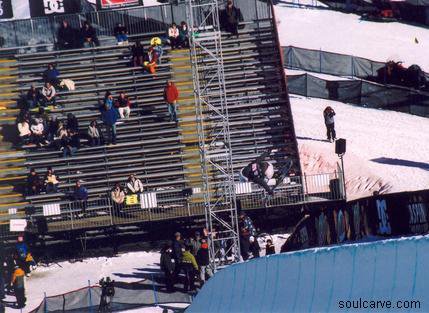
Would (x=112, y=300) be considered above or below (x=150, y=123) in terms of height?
below

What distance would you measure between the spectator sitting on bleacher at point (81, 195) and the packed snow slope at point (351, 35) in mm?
16822

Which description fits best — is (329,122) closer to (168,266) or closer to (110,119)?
(110,119)

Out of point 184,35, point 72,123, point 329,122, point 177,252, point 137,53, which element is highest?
point 184,35

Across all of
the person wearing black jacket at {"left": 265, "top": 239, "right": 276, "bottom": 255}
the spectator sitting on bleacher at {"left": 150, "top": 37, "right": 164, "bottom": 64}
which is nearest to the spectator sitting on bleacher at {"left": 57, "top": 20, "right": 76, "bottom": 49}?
the spectator sitting on bleacher at {"left": 150, "top": 37, "right": 164, "bottom": 64}

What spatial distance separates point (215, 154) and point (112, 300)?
8.11 metres

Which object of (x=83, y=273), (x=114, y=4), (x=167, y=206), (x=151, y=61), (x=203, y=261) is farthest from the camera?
(x=114, y=4)

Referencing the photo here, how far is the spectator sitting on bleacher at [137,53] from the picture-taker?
38.7 m

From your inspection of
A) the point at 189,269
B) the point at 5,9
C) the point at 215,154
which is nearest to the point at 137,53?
the point at 215,154

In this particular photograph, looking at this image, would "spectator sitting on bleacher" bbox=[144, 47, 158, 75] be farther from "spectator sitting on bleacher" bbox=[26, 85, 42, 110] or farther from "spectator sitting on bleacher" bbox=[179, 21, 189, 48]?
"spectator sitting on bleacher" bbox=[26, 85, 42, 110]

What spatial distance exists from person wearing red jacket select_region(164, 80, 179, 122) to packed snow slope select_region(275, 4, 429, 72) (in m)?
13.1

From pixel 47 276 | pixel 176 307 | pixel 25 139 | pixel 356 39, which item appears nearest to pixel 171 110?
pixel 25 139

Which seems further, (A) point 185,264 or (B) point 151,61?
(B) point 151,61

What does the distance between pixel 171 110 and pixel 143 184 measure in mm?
2673

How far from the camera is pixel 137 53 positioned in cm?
3878
